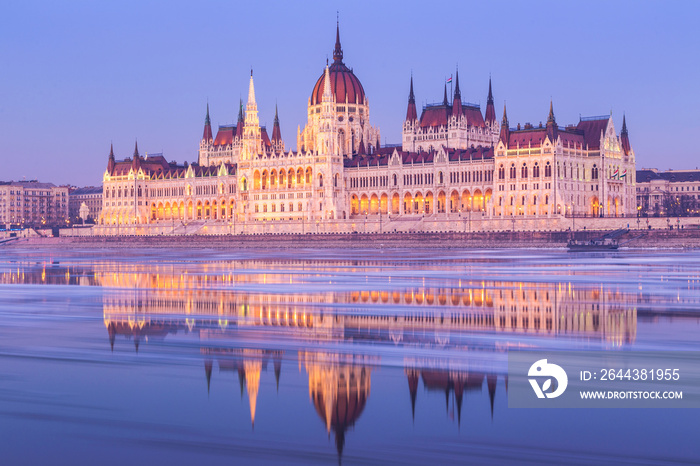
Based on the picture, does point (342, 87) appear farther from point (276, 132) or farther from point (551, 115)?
point (551, 115)

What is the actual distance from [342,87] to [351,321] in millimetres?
141191

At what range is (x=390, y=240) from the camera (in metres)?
117

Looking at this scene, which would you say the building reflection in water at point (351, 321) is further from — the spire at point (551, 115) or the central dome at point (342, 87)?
the central dome at point (342, 87)

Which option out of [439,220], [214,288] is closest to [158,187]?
[439,220]

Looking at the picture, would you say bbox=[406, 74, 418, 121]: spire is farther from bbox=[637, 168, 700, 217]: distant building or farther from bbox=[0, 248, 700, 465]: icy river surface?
bbox=[0, 248, 700, 465]: icy river surface

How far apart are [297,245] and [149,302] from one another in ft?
293

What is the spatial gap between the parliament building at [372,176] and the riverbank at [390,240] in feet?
35.6

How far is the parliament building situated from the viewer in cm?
12975

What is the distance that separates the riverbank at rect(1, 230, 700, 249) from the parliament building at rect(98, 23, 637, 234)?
10.9 metres

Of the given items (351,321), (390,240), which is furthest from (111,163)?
(351,321)

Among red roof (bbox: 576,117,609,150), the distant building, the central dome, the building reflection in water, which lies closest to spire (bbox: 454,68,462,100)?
the central dome

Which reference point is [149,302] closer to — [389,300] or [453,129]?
[389,300]

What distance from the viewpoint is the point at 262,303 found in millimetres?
33719

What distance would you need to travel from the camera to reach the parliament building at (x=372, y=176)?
130 m
